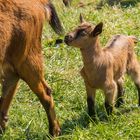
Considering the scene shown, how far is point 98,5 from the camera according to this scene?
37.4 ft

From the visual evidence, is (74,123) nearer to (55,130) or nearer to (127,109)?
(55,130)

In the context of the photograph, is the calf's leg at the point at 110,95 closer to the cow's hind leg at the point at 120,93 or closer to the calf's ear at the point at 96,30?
the cow's hind leg at the point at 120,93

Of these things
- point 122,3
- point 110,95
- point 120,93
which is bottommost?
point 122,3

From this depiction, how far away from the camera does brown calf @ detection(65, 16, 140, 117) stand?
5074 millimetres

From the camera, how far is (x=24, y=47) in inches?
191

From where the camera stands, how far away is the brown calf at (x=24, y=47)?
15.5 ft

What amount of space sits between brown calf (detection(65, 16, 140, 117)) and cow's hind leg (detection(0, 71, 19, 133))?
0.65m

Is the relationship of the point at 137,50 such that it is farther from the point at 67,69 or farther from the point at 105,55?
the point at 105,55

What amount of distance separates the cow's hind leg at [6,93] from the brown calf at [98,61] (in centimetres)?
65

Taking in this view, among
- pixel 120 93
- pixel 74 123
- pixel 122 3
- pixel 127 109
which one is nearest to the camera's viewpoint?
pixel 74 123

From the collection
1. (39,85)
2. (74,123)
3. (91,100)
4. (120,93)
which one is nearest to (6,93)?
(39,85)

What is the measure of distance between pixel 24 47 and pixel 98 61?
80 cm

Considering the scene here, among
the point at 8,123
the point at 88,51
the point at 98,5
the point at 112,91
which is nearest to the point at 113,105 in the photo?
the point at 112,91

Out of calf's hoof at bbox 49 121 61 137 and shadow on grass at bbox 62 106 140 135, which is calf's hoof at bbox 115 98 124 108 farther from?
calf's hoof at bbox 49 121 61 137
